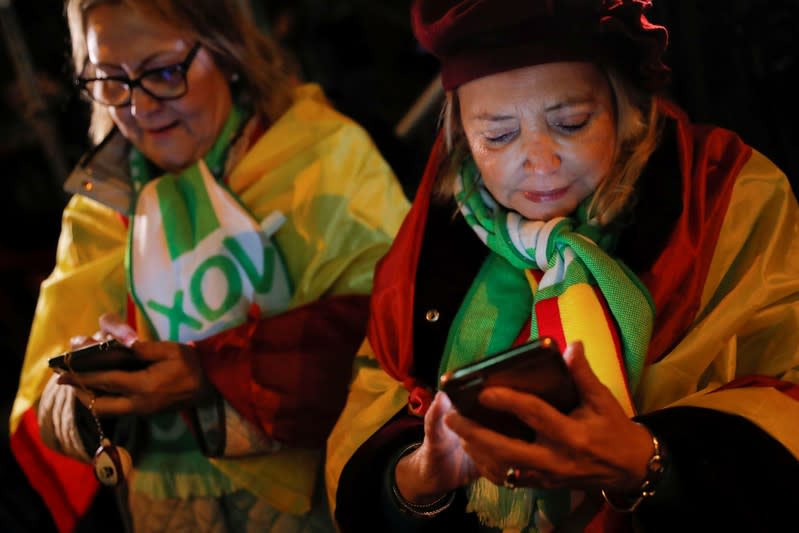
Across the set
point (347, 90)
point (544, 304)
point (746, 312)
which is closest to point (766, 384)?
point (746, 312)

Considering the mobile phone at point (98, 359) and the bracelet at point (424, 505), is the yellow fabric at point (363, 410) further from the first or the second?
the mobile phone at point (98, 359)

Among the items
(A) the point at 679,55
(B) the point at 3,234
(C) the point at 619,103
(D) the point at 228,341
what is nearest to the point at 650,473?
(C) the point at 619,103

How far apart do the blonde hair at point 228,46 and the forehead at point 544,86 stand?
768 millimetres

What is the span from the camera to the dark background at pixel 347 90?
72.9 inches

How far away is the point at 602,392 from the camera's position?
106cm

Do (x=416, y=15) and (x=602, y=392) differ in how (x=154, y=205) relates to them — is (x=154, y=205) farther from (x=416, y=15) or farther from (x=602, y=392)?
(x=602, y=392)

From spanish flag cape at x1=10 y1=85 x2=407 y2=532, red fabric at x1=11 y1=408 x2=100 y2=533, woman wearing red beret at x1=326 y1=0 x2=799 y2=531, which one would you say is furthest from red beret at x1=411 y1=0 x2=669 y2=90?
red fabric at x1=11 y1=408 x2=100 y2=533

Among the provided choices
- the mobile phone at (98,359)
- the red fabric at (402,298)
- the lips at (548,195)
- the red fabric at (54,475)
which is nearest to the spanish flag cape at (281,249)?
the red fabric at (54,475)

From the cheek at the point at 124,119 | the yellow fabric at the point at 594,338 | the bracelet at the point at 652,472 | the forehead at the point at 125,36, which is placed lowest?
the bracelet at the point at 652,472

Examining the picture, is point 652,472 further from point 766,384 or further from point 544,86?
point 544,86

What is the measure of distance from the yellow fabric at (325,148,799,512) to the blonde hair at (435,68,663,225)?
0.15 metres

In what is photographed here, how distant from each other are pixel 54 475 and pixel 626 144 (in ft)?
4.54

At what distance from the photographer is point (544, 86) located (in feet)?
4.11

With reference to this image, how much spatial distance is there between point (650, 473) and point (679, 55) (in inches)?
41.6
